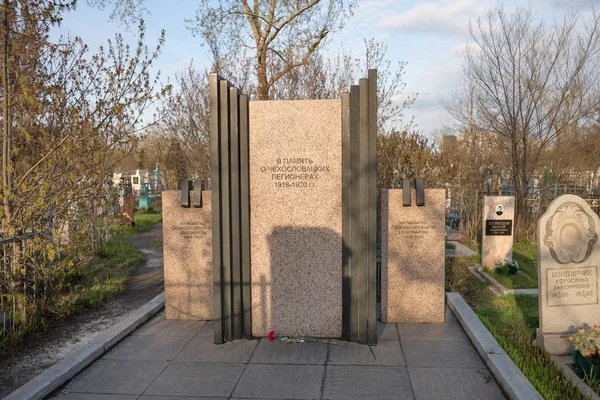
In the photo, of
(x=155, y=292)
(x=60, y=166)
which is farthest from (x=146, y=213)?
(x=60, y=166)

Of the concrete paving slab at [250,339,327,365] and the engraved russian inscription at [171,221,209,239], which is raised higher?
the engraved russian inscription at [171,221,209,239]

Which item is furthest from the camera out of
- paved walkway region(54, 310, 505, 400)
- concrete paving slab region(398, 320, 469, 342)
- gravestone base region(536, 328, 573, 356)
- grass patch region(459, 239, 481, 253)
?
grass patch region(459, 239, 481, 253)

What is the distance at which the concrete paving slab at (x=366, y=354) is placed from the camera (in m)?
4.88

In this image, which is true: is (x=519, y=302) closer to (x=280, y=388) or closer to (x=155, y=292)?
(x=280, y=388)

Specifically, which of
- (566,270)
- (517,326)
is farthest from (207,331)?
(566,270)

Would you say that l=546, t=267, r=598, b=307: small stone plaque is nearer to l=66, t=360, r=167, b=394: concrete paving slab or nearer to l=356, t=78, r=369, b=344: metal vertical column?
l=356, t=78, r=369, b=344: metal vertical column

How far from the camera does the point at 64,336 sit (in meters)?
5.98

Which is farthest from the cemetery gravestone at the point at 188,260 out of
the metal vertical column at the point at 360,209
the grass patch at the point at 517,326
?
the grass patch at the point at 517,326

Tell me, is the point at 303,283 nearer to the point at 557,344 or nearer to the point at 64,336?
the point at 557,344

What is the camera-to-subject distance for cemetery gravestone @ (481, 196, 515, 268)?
10625 mm

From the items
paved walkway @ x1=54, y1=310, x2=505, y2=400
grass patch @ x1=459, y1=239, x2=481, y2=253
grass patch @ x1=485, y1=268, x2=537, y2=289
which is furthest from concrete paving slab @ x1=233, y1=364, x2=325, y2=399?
grass patch @ x1=459, y1=239, x2=481, y2=253

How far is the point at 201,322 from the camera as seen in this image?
6.41 meters

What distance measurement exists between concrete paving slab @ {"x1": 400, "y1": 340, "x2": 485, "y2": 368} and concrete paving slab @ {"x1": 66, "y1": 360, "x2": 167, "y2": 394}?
2634 mm

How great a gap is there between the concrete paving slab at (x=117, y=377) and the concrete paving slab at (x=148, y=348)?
0.45 ft
